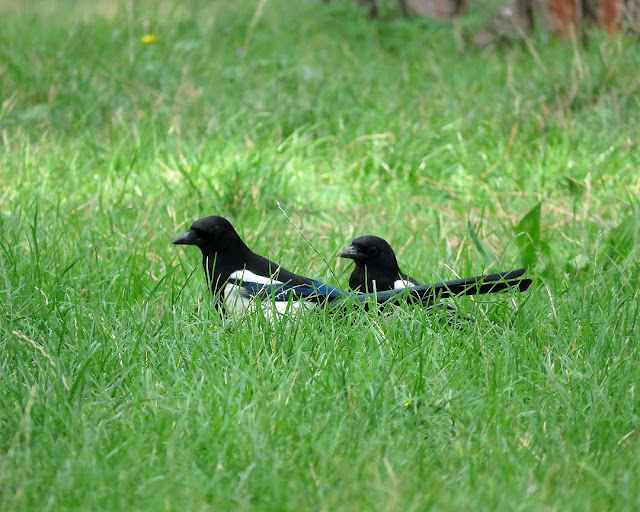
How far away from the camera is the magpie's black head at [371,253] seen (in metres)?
3.71

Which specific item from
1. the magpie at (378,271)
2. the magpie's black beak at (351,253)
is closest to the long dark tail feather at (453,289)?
the magpie at (378,271)

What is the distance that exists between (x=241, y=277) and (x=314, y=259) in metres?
0.76

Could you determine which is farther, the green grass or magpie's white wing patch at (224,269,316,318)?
magpie's white wing patch at (224,269,316,318)

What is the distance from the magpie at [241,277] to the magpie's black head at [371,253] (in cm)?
26

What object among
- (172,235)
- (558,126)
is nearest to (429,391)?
(172,235)

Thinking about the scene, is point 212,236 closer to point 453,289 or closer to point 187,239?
point 187,239

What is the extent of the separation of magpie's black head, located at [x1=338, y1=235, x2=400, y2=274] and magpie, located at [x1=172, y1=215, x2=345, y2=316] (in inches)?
10.0

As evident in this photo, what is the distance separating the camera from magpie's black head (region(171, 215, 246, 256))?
3.73 meters

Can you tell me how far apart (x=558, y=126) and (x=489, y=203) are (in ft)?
4.07

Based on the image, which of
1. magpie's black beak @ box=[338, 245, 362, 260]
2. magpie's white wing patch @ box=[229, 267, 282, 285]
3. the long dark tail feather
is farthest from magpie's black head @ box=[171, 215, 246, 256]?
the long dark tail feather

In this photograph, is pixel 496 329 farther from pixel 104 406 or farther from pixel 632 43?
pixel 632 43

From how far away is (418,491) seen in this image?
215cm

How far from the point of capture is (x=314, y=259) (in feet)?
13.7

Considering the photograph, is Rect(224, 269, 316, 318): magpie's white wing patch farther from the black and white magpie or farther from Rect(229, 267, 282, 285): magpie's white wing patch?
the black and white magpie
